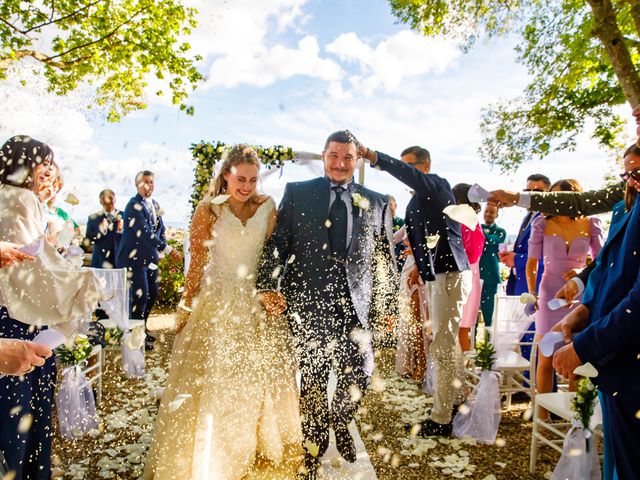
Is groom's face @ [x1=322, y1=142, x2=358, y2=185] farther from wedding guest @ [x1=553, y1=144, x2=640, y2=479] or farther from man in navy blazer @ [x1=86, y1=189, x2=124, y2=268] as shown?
A: man in navy blazer @ [x1=86, y1=189, x2=124, y2=268]

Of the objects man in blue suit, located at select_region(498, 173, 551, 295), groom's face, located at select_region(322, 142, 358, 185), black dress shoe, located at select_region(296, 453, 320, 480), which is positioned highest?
groom's face, located at select_region(322, 142, 358, 185)

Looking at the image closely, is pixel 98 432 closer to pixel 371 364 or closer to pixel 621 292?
pixel 371 364

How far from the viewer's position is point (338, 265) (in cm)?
343

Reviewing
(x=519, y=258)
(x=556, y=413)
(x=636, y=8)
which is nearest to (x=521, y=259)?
(x=519, y=258)

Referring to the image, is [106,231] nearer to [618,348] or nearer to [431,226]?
[431,226]

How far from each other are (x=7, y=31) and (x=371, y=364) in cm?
864

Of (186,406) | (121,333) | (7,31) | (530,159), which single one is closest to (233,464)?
(186,406)

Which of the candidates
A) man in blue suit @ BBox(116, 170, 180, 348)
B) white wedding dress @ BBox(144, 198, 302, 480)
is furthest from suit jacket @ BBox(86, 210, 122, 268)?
white wedding dress @ BBox(144, 198, 302, 480)

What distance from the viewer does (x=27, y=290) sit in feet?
8.08

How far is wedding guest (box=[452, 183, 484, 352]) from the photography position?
512 centimetres

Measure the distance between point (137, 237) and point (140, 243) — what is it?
10 cm

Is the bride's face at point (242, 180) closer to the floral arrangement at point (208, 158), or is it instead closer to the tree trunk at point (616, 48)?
the floral arrangement at point (208, 158)

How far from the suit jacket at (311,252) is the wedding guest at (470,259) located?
1892mm

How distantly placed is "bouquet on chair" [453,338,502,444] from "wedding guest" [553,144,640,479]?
2.15 metres
